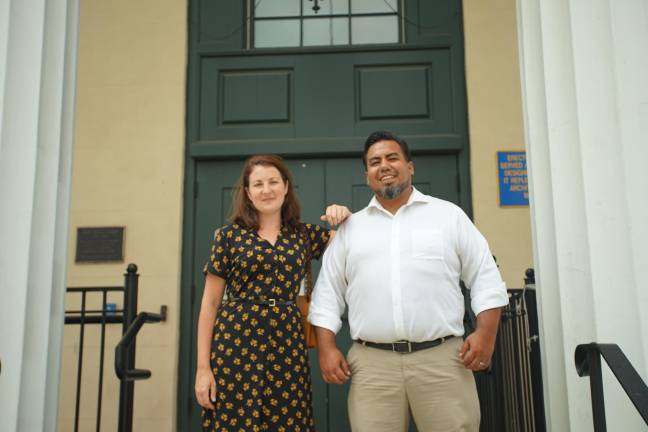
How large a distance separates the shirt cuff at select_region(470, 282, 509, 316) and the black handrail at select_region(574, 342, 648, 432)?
23.8 inches

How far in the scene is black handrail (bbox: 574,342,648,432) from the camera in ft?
6.19

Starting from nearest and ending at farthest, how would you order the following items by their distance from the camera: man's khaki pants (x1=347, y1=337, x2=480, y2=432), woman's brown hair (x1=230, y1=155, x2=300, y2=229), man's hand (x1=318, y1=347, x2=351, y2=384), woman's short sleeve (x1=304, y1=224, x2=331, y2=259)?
man's khaki pants (x1=347, y1=337, x2=480, y2=432)
man's hand (x1=318, y1=347, x2=351, y2=384)
woman's brown hair (x1=230, y1=155, x2=300, y2=229)
woman's short sleeve (x1=304, y1=224, x2=331, y2=259)

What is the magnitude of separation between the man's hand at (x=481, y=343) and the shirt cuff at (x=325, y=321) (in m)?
0.54

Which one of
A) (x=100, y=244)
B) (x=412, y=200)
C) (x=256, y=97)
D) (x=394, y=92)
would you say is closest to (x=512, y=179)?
(x=394, y=92)

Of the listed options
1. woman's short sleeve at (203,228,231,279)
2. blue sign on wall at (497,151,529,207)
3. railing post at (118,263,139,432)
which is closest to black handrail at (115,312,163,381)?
railing post at (118,263,139,432)

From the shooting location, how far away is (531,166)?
2654 millimetres

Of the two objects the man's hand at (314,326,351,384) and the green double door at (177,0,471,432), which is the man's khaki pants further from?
the green double door at (177,0,471,432)

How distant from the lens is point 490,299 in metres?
2.79

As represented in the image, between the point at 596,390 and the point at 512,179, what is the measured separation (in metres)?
3.24

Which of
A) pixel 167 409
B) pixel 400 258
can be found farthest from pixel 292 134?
pixel 400 258

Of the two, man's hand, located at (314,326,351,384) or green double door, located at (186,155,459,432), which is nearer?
man's hand, located at (314,326,351,384)

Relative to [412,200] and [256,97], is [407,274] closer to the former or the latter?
[412,200]

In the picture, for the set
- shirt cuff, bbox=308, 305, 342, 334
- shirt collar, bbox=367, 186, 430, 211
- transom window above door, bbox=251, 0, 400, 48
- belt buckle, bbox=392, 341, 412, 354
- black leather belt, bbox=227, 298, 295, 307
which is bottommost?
belt buckle, bbox=392, 341, 412, 354

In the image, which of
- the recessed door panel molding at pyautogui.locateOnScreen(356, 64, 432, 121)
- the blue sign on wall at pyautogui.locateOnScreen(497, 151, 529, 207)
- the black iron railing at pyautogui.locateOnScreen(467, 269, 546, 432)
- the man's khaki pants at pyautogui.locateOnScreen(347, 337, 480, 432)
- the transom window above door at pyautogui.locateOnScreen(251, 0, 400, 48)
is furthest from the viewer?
the transom window above door at pyautogui.locateOnScreen(251, 0, 400, 48)
